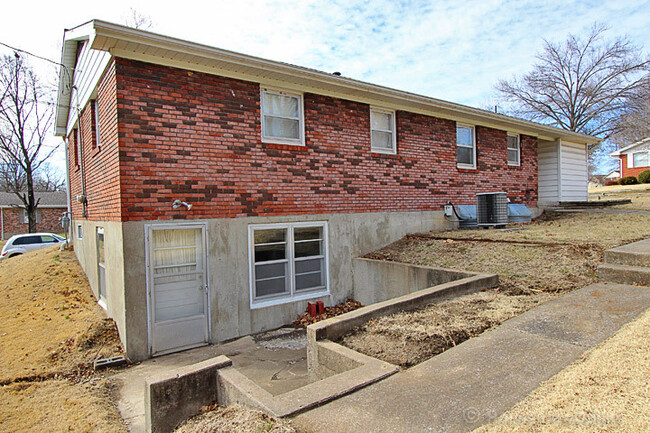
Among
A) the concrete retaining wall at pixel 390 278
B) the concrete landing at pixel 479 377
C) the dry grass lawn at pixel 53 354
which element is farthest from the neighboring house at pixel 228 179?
the concrete landing at pixel 479 377

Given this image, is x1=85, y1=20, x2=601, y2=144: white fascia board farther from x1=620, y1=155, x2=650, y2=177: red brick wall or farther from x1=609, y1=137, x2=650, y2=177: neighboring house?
x1=620, y1=155, x2=650, y2=177: red brick wall

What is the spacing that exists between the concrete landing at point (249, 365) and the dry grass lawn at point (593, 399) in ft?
9.96

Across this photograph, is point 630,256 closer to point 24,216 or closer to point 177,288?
point 177,288

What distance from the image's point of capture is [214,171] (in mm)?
7160

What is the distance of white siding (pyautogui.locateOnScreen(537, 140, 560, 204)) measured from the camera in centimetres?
1444

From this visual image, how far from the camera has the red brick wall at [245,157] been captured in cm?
647

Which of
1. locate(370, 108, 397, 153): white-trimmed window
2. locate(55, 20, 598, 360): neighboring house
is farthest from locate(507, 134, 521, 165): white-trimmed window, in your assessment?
locate(370, 108, 397, 153): white-trimmed window

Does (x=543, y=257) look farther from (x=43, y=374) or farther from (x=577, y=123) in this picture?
(x=577, y=123)

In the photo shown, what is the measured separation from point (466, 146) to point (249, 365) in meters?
9.19

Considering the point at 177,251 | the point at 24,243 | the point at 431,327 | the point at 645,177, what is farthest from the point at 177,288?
the point at 645,177

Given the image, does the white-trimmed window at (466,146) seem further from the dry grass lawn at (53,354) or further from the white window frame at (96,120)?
the dry grass lawn at (53,354)

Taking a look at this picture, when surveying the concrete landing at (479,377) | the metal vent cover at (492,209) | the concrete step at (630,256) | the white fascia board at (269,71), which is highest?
the white fascia board at (269,71)

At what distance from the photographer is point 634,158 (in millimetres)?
34344

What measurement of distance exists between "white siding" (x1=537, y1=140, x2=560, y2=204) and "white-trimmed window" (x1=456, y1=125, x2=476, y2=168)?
434 cm
